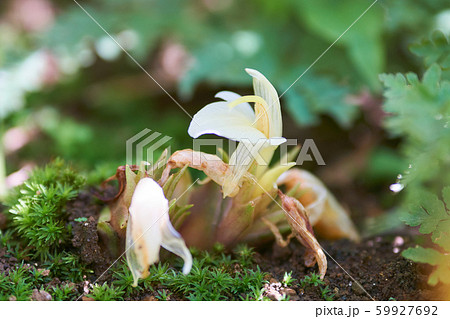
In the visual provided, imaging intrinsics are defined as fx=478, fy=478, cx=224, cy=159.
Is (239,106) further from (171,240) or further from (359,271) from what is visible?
(359,271)

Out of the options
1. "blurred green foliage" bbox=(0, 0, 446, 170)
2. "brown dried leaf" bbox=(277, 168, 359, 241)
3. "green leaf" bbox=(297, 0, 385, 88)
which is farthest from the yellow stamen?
"green leaf" bbox=(297, 0, 385, 88)

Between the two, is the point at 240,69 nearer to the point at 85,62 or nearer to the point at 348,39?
the point at 348,39

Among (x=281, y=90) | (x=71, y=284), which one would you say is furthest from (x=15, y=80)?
(x=71, y=284)

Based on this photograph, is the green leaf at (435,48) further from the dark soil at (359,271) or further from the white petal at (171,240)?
the white petal at (171,240)

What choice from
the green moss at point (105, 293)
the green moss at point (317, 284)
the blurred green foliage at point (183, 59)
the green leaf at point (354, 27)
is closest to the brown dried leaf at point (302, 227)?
the green moss at point (317, 284)

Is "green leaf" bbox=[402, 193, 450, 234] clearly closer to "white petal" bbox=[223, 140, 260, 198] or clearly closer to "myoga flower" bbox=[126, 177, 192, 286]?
"white petal" bbox=[223, 140, 260, 198]
